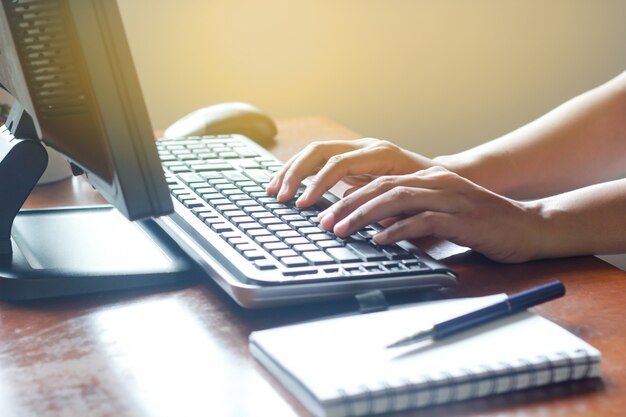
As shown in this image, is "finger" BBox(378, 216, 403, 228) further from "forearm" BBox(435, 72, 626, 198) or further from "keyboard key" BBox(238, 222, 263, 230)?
"forearm" BBox(435, 72, 626, 198)

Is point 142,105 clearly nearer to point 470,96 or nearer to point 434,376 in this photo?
point 434,376

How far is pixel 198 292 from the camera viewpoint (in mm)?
765

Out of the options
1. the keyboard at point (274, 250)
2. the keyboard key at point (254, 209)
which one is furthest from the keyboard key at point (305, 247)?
the keyboard key at point (254, 209)

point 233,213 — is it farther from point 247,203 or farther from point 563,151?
point 563,151

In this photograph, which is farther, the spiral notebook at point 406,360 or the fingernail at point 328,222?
the fingernail at point 328,222

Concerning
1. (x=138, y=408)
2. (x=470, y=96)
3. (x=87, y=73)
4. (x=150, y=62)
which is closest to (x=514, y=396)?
(x=138, y=408)

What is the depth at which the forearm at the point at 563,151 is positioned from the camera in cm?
112

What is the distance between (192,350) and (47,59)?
0.86 ft

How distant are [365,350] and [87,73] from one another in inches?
11.0

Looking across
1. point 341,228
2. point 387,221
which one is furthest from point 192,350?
point 387,221

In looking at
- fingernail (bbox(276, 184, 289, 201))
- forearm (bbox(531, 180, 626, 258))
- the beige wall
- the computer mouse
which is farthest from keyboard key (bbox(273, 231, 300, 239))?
the beige wall

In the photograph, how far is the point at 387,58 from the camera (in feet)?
6.64

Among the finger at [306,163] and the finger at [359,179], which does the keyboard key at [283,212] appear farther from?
the finger at [359,179]

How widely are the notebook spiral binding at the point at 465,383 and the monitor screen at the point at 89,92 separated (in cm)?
24
